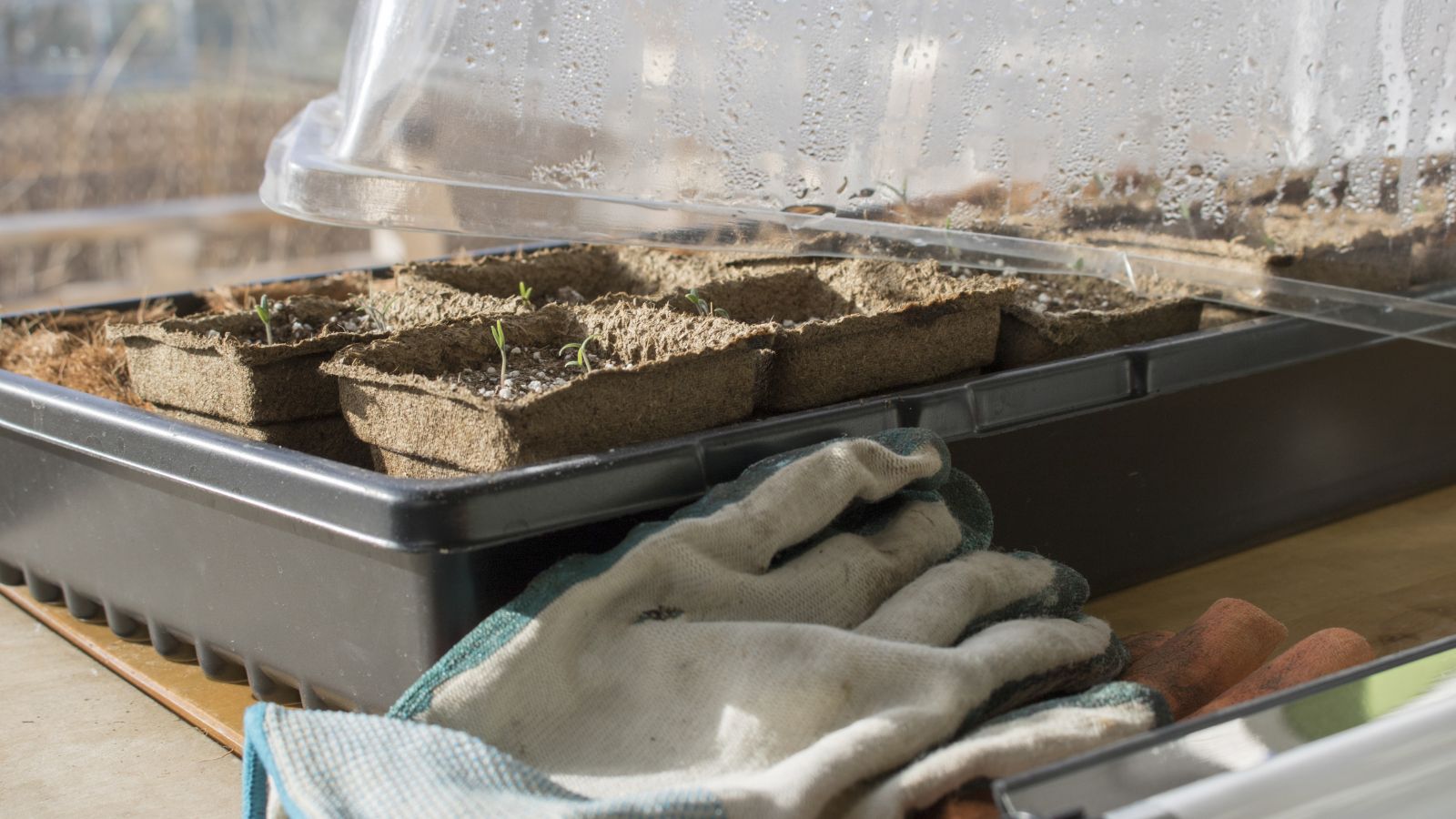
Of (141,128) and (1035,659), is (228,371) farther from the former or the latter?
(141,128)

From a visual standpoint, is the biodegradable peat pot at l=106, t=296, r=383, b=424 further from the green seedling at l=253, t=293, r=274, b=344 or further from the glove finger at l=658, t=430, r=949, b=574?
the glove finger at l=658, t=430, r=949, b=574

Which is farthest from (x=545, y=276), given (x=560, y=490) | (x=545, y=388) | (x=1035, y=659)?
(x=1035, y=659)

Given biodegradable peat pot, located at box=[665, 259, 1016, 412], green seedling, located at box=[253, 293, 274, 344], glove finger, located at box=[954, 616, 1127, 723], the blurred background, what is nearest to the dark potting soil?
biodegradable peat pot, located at box=[665, 259, 1016, 412]

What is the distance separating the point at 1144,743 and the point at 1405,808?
0.12 m

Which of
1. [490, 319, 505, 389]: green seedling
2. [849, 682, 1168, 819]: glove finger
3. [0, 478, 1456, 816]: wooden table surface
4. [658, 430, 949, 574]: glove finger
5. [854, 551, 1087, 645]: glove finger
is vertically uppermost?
[490, 319, 505, 389]: green seedling

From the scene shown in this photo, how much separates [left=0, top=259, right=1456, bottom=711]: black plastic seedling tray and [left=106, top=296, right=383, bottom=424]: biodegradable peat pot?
2.6 inches

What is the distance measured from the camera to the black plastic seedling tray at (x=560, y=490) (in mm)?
777

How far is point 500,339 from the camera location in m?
0.96

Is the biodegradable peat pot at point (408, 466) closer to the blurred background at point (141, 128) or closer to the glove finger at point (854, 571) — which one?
the glove finger at point (854, 571)

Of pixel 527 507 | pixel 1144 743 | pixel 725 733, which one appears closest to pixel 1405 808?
pixel 1144 743

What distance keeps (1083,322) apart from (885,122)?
225mm

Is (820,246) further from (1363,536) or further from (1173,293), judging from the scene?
(1363,536)

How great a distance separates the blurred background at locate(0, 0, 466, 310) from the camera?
4.12 meters

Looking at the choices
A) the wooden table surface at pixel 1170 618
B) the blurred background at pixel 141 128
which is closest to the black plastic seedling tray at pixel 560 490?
the wooden table surface at pixel 1170 618
